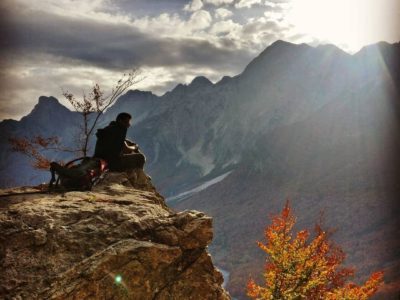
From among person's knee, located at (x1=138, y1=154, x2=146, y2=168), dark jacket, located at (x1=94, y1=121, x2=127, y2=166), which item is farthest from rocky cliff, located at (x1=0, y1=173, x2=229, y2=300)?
person's knee, located at (x1=138, y1=154, x2=146, y2=168)

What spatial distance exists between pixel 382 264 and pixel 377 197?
5668 cm

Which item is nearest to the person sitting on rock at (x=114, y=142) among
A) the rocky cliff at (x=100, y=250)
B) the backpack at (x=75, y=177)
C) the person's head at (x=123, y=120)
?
the person's head at (x=123, y=120)

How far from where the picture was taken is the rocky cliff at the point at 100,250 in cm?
825

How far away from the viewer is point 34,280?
8078 mm

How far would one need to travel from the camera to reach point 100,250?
9.05 meters

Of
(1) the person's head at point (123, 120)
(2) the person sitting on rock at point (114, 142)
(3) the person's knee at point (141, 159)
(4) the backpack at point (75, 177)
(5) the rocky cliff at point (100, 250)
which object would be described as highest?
(1) the person's head at point (123, 120)

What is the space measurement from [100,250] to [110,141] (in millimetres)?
5529

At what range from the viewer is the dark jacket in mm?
13664

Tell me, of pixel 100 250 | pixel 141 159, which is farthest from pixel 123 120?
pixel 100 250

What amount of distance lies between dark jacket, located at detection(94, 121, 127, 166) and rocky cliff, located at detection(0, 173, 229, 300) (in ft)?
8.95

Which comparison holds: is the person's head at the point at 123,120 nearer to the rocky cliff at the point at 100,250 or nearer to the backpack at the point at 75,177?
the backpack at the point at 75,177

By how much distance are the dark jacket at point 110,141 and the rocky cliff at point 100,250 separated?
2.73 meters

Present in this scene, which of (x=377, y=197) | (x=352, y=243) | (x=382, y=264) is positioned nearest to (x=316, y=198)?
(x=377, y=197)

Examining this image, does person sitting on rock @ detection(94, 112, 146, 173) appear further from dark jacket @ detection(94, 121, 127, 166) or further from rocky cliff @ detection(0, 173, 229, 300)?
rocky cliff @ detection(0, 173, 229, 300)
